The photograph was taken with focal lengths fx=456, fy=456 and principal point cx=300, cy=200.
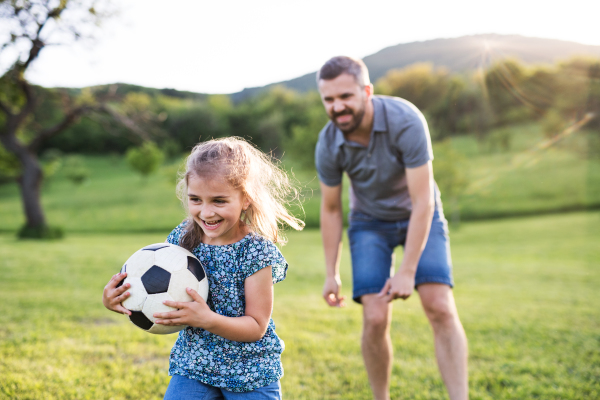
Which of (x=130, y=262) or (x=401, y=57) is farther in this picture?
(x=401, y=57)

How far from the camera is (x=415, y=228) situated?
3000mm

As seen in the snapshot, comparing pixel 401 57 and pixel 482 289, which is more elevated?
pixel 401 57

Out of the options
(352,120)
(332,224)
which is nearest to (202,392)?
(332,224)

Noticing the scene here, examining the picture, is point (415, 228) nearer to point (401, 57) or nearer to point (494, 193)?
point (494, 193)

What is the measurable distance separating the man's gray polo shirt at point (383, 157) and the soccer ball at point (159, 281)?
1.57 metres

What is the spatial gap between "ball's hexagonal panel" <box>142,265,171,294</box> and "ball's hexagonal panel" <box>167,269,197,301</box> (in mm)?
24

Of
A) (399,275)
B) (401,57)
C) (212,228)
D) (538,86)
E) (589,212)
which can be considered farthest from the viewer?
(401,57)

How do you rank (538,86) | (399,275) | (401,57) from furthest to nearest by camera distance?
(401,57)
(538,86)
(399,275)

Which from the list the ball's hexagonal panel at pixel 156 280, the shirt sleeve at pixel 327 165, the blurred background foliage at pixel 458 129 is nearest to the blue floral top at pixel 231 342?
the ball's hexagonal panel at pixel 156 280

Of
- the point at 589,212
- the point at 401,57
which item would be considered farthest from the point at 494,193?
the point at 401,57

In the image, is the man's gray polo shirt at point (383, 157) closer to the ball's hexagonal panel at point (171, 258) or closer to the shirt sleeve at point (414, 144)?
the shirt sleeve at point (414, 144)

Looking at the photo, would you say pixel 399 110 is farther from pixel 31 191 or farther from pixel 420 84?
pixel 420 84

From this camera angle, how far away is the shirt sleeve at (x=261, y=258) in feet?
7.01

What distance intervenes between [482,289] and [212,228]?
8713mm
